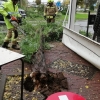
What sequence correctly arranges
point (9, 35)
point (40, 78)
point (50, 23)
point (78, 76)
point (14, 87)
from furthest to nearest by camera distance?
1. point (50, 23)
2. point (9, 35)
3. point (78, 76)
4. point (14, 87)
5. point (40, 78)

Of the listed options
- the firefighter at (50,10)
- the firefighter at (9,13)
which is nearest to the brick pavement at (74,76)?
the firefighter at (9,13)

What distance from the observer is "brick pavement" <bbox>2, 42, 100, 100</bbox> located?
4.00 metres

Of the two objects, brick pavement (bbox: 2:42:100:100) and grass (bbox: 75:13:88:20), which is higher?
grass (bbox: 75:13:88:20)

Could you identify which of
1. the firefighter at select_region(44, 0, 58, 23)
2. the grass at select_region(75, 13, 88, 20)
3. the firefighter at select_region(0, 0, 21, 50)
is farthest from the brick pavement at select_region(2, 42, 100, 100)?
the firefighter at select_region(44, 0, 58, 23)

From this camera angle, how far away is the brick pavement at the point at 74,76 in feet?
13.1

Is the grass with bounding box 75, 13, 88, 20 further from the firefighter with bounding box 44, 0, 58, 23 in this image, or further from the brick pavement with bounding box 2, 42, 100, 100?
the firefighter with bounding box 44, 0, 58, 23

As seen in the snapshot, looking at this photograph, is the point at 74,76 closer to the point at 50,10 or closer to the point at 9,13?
the point at 9,13

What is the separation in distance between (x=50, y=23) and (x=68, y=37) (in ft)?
7.25

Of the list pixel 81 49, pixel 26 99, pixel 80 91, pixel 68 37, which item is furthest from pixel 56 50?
pixel 26 99

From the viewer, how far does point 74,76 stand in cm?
472

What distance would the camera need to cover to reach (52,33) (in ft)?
27.1

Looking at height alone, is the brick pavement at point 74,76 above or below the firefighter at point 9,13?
below

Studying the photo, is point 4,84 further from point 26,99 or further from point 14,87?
point 26,99

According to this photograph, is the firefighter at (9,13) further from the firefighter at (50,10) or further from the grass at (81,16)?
the firefighter at (50,10)
